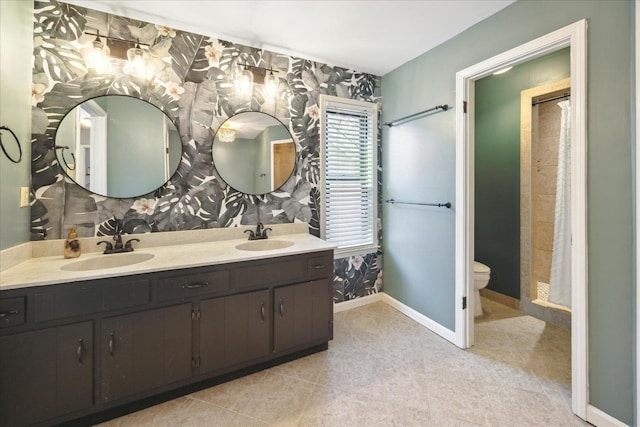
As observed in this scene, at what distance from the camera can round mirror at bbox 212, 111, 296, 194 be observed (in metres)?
2.34

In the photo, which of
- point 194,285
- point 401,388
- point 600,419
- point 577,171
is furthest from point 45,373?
point 577,171

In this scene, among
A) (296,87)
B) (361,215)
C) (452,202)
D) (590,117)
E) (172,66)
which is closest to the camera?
(590,117)

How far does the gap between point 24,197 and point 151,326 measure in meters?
1.14

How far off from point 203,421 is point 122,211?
1.50 meters

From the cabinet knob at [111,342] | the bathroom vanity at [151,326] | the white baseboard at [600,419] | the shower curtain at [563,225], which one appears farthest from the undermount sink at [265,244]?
the shower curtain at [563,225]

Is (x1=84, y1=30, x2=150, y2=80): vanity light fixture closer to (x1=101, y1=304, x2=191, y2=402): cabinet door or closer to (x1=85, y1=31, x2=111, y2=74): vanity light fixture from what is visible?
(x1=85, y1=31, x2=111, y2=74): vanity light fixture

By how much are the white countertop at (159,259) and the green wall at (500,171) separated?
2165 mm

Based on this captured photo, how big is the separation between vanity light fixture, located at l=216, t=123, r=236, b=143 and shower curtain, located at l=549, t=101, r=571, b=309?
9.28 feet

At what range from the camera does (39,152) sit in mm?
1773

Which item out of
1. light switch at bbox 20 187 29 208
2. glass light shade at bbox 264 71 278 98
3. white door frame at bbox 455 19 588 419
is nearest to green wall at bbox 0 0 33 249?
light switch at bbox 20 187 29 208

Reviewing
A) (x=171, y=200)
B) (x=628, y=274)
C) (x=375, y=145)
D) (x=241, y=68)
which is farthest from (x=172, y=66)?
(x=628, y=274)

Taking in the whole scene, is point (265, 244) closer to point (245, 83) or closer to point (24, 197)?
point (245, 83)

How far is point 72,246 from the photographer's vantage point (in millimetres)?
1771

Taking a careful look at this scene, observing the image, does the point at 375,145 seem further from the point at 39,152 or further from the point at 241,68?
the point at 39,152
